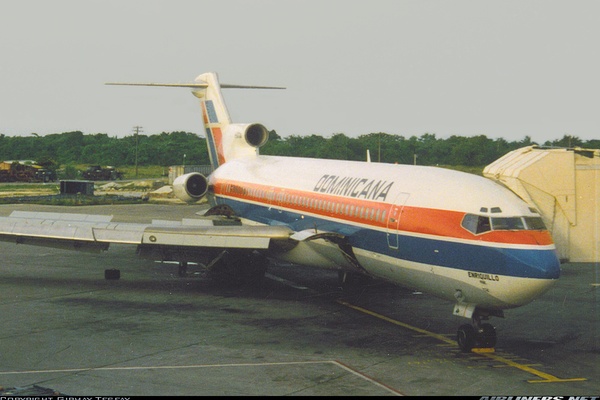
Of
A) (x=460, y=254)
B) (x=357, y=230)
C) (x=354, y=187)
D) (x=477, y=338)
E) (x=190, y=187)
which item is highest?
(x=354, y=187)

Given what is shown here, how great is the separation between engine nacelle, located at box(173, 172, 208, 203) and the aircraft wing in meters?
3.93

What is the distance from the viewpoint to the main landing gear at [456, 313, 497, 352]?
16.4m

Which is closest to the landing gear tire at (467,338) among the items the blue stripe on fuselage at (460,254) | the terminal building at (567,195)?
the blue stripe on fuselage at (460,254)

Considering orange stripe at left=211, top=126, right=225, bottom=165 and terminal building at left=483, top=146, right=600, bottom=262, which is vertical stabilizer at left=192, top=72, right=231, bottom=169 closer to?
orange stripe at left=211, top=126, right=225, bottom=165

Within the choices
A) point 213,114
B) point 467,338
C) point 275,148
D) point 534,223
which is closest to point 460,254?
point 534,223

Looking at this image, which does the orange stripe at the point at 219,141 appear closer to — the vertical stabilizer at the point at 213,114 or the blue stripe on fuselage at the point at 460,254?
the vertical stabilizer at the point at 213,114

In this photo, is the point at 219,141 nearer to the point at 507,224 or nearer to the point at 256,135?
the point at 256,135

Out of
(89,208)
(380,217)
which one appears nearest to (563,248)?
(380,217)

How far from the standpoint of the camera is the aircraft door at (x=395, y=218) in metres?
18.1

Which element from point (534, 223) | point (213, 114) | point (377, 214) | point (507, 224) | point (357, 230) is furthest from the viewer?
point (213, 114)

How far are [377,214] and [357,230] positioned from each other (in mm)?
990

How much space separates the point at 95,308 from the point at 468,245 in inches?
407

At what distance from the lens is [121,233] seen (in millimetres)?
23656

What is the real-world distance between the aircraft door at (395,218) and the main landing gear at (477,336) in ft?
8.36
